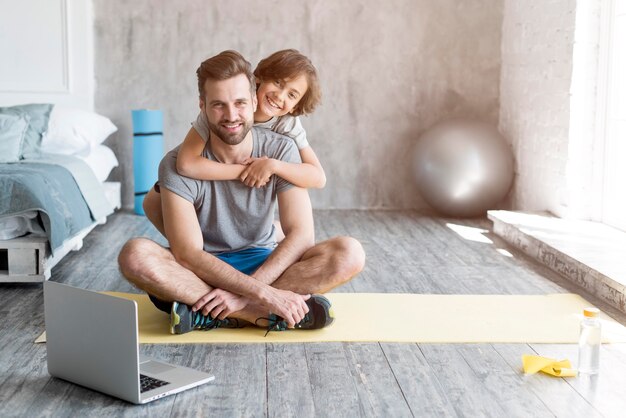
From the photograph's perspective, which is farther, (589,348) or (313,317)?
(313,317)

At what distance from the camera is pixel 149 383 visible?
8.09ft

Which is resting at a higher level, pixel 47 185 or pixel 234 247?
pixel 47 185

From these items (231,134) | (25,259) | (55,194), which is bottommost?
(25,259)

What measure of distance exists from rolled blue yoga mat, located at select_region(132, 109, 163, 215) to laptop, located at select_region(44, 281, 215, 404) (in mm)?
3471

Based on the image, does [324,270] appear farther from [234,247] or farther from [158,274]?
[158,274]

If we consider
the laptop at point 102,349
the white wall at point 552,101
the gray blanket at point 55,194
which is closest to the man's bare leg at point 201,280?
the laptop at point 102,349

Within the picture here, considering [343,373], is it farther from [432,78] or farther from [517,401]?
[432,78]

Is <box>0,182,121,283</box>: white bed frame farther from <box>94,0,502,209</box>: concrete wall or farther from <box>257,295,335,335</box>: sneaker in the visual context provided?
<box>94,0,502,209</box>: concrete wall

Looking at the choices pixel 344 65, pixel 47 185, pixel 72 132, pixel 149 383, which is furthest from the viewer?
pixel 344 65

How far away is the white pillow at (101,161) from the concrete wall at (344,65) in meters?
0.35

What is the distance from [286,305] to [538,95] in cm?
317

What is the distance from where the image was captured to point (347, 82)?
6277 millimetres

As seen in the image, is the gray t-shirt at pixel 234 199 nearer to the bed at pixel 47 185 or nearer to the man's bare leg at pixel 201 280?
the man's bare leg at pixel 201 280

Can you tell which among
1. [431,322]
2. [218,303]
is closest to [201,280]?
[218,303]
